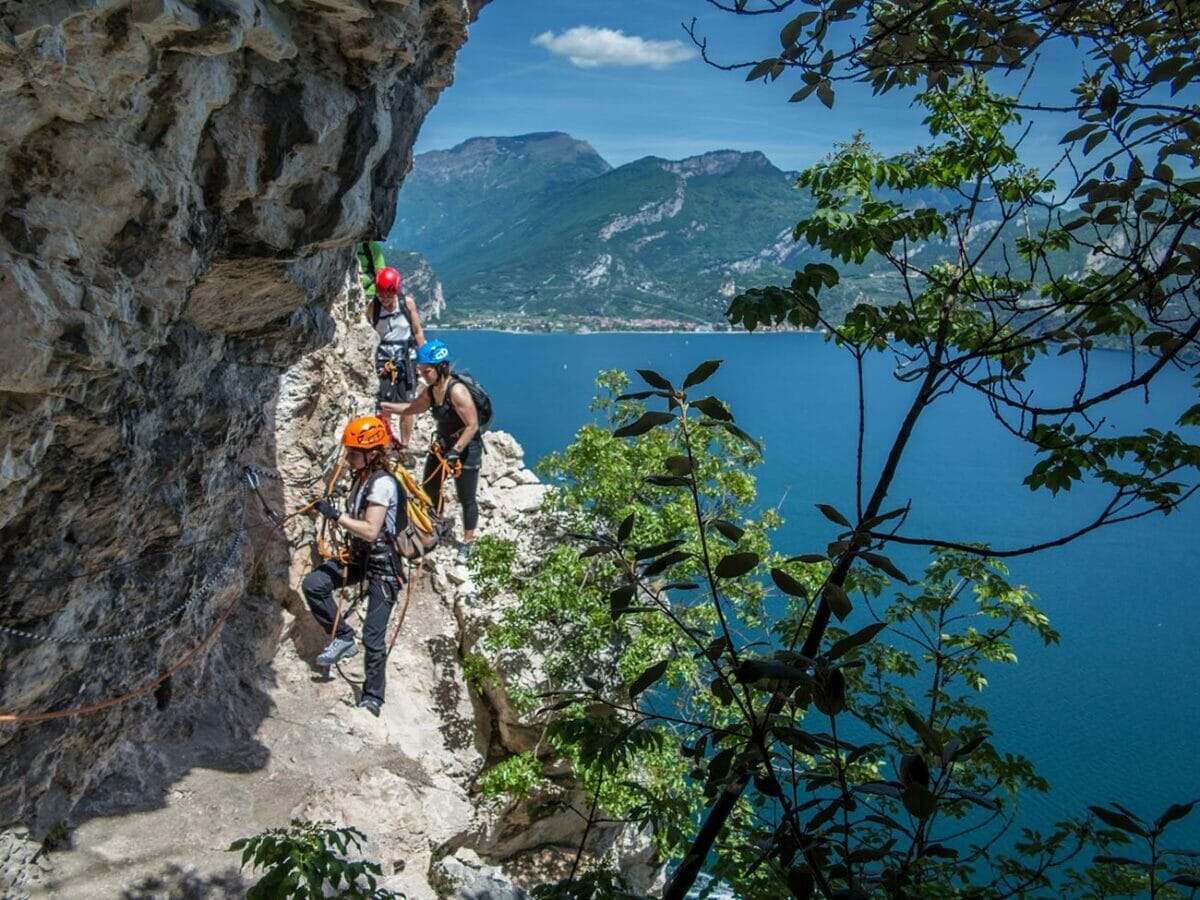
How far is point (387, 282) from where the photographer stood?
449 inches

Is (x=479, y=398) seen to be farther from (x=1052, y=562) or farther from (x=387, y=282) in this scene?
(x=1052, y=562)

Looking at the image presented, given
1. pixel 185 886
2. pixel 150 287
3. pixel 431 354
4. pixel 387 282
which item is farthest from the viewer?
pixel 387 282

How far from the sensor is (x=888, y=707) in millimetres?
5348

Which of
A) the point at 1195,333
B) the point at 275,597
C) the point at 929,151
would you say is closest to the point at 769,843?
the point at 1195,333

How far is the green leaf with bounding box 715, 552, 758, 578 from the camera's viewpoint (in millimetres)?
2287

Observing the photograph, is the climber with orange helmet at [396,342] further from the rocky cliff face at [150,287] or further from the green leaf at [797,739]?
the green leaf at [797,739]

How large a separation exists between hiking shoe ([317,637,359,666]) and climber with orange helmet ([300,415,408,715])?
0.01m

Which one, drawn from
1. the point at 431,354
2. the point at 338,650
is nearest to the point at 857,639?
the point at 338,650

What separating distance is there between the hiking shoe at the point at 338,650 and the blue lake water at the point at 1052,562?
4.05 m

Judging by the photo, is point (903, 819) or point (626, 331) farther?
point (626, 331)

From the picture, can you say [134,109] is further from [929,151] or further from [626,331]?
[626,331]

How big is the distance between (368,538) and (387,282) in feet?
16.1

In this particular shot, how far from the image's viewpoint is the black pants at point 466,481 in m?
11.3

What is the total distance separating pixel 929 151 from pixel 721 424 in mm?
3236
